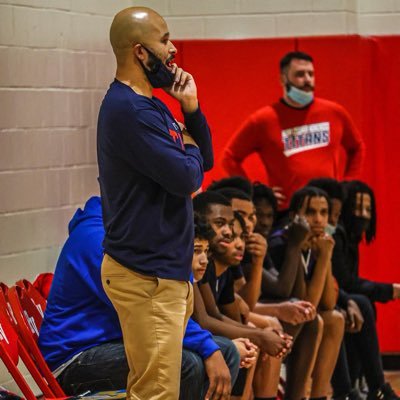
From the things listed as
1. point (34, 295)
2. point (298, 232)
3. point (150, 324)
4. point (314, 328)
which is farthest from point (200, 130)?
point (314, 328)

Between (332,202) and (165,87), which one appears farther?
(332,202)

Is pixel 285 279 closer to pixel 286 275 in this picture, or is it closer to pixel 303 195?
pixel 286 275

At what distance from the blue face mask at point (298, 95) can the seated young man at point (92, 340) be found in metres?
2.89

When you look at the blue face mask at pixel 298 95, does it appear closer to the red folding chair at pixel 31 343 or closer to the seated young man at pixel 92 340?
the seated young man at pixel 92 340

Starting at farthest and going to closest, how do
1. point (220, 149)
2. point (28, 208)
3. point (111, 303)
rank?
point (220, 149), point (28, 208), point (111, 303)

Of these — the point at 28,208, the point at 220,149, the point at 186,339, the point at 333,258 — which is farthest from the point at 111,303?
Answer: the point at 220,149

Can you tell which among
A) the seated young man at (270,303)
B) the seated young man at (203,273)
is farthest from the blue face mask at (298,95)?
the seated young man at (203,273)

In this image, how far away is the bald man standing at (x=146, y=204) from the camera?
10.1 feet

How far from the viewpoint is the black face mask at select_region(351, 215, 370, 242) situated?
19.5ft

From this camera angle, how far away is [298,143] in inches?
255

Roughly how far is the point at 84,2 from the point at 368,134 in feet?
7.80

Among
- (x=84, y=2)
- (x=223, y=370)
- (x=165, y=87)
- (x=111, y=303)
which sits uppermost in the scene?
(x=84, y=2)

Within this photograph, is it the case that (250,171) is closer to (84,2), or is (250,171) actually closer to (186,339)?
(84,2)

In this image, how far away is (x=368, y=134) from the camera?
258 inches
